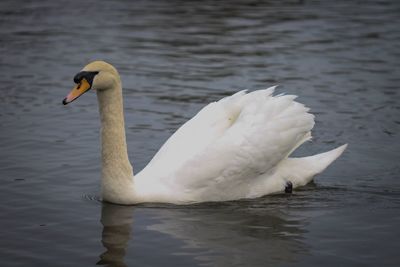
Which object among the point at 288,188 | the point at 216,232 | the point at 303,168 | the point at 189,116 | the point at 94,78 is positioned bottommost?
the point at 216,232

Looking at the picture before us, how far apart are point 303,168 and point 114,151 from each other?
7.23 feet

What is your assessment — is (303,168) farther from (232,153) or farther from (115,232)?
(115,232)

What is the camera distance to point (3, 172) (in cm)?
983

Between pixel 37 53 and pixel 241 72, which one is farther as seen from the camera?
pixel 37 53

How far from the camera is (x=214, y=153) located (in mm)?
8664

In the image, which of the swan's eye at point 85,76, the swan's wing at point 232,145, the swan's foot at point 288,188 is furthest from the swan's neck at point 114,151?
the swan's foot at point 288,188

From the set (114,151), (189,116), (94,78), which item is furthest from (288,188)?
(189,116)

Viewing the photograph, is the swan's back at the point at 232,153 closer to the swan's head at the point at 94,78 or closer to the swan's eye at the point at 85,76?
the swan's head at the point at 94,78

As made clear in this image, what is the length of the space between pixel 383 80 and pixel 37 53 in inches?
270

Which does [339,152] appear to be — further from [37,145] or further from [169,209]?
[37,145]

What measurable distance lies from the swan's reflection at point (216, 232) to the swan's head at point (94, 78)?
4.23ft

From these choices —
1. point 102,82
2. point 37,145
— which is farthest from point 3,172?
point 102,82

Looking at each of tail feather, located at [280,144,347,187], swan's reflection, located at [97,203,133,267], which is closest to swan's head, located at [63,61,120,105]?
swan's reflection, located at [97,203,133,267]

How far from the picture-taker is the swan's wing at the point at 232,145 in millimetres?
8672
